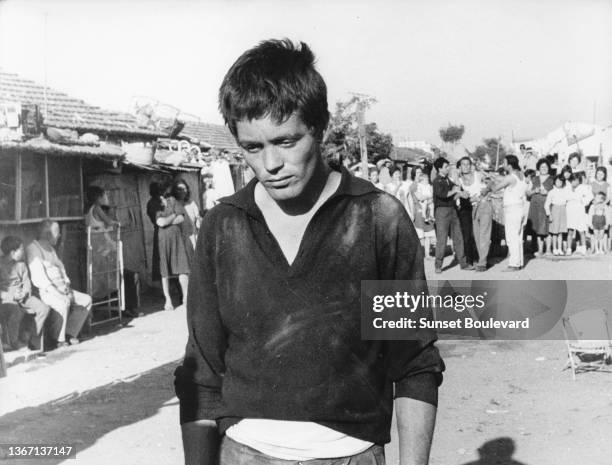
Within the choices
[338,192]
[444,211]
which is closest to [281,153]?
[338,192]

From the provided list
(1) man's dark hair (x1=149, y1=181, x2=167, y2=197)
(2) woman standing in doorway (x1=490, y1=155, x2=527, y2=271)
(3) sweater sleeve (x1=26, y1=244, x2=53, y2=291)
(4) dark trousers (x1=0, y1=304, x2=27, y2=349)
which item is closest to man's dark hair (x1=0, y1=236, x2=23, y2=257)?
(3) sweater sleeve (x1=26, y1=244, x2=53, y2=291)

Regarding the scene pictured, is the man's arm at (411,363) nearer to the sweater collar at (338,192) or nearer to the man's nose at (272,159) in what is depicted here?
the sweater collar at (338,192)

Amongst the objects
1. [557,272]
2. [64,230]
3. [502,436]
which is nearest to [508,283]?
[557,272]

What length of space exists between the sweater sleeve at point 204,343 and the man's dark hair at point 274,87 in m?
0.22

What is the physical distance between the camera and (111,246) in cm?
720

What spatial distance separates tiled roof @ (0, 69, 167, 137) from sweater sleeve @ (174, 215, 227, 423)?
7.21 metres

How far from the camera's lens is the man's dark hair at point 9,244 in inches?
221

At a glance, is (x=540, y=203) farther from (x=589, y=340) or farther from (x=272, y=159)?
(x=272, y=159)

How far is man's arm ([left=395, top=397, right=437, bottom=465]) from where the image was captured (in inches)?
48.5

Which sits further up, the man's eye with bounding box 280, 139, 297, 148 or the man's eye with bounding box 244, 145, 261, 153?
the man's eye with bounding box 280, 139, 297, 148

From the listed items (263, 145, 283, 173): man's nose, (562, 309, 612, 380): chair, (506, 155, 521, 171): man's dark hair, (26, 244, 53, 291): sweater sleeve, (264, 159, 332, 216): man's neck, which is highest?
(506, 155, 521, 171): man's dark hair

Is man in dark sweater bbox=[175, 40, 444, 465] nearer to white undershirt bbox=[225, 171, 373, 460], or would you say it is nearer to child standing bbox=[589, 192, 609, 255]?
Result: white undershirt bbox=[225, 171, 373, 460]

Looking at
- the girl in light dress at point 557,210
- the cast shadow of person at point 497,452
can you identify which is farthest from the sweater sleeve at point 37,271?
the girl in light dress at point 557,210

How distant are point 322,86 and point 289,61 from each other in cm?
7
